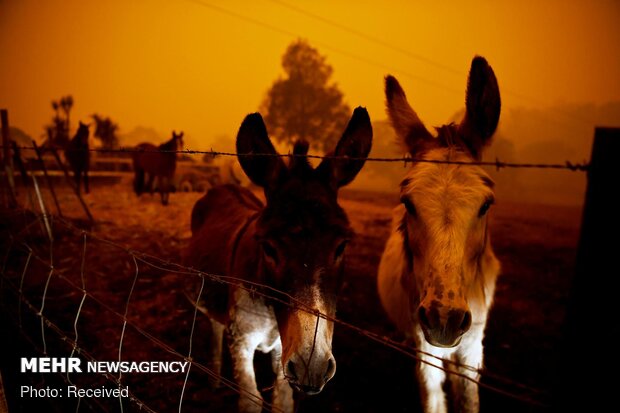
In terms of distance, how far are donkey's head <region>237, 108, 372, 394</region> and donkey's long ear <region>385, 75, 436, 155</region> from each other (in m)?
0.62

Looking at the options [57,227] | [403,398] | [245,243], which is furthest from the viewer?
[57,227]

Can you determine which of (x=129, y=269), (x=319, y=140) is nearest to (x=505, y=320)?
(x=129, y=269)

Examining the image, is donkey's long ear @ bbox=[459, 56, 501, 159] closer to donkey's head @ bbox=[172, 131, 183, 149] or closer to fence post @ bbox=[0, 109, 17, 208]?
fence post @ bbox=[0, 109, 17, 208]

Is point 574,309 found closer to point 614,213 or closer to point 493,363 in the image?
point 614,213

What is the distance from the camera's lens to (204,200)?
461 cm

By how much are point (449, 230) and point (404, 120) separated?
4.08ft

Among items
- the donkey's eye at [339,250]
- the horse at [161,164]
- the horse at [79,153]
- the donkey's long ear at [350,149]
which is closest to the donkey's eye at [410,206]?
the donkey's long ear at [350,149]

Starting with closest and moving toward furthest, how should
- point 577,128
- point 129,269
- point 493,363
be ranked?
1. point 493,363
2. point 129,269
3. point 577,128

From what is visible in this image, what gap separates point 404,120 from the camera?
9.07ft

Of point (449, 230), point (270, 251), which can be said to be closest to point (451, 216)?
point (449, 230)

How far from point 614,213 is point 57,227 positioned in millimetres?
10900

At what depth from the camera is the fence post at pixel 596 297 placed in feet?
2.76

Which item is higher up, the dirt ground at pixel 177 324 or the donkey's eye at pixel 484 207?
the donkey's eye at pixel 484 207

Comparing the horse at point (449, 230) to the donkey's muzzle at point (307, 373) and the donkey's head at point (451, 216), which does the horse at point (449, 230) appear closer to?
the donkey's head at point (451, 216)
